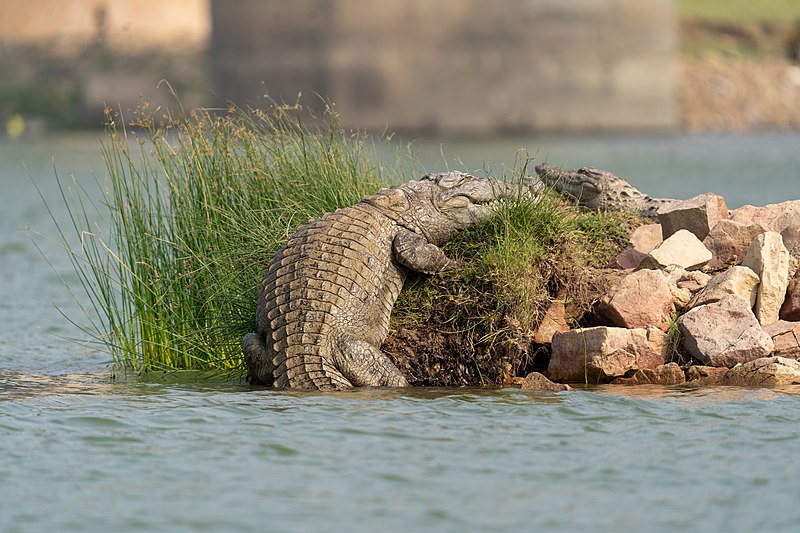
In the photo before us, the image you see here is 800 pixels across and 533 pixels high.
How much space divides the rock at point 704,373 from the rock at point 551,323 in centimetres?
90

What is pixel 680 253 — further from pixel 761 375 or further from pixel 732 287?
pixel 761 375

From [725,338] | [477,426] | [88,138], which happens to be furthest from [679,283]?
[88,138]

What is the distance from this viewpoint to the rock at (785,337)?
8289 millimetres

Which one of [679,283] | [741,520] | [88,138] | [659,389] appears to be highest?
[88,138]

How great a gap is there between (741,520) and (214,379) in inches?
177

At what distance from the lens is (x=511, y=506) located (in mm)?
5898

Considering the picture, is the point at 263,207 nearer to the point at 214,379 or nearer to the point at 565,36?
the point at 214,379

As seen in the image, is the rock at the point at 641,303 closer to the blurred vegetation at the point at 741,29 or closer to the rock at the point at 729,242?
the rock at the point at 729,242

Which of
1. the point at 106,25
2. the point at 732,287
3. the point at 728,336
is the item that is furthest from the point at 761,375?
the point at 106,25

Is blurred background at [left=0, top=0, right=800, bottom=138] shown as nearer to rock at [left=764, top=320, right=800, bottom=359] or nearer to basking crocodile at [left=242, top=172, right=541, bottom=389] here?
basking crocodile at [left=242, top=172, right=541, bottom=389]

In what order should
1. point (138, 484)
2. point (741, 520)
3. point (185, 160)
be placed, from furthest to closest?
point (185, 160)
point (138, 484)
point (741, 520)

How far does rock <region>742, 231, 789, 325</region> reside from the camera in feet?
28.1

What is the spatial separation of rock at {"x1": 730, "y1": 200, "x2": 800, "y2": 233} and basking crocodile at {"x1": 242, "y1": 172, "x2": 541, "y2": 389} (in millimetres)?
1988

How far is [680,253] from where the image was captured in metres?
8.96
